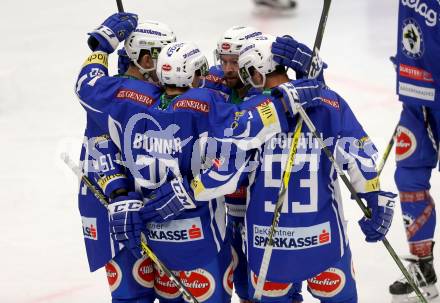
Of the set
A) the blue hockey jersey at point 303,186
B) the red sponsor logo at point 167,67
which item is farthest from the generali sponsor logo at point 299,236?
the red sponsor logo at point 167,67

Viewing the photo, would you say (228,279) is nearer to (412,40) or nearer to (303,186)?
(303,186)

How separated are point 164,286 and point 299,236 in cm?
79

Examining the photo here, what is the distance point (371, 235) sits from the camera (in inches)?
183

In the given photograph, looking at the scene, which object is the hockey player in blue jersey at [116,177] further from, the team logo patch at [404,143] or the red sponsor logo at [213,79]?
the team logo patch at [404,143]

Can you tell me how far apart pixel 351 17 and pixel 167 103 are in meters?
6.01

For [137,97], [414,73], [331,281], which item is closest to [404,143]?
[414,73]

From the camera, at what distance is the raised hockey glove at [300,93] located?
14.2 feet

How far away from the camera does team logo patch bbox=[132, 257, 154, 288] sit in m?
4.89

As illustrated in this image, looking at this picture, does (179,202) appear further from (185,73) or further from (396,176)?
(396,176)

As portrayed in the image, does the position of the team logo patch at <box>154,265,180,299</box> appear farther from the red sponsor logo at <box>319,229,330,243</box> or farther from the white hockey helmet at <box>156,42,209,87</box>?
the white hockey helmet at <box>156,42,209,87</box>

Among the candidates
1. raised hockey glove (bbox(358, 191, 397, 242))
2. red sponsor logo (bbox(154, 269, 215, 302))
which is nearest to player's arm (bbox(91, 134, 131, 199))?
red sponsor logo (bbox(154, 269, 215, 302))

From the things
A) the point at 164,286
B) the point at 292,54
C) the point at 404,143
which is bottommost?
the point at 164,286

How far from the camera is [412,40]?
536 centimetres

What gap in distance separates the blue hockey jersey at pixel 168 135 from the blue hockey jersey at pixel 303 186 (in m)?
0.13
